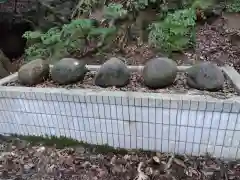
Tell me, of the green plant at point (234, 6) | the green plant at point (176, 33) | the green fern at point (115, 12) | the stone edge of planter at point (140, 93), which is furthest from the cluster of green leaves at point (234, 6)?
the stone edge of planter at point (140, 93)

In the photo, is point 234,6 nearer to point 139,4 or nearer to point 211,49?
point 211,49

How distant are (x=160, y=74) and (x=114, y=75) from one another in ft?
1.43

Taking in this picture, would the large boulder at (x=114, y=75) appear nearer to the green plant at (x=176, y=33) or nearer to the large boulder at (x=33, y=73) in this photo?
the large boulder at (x=33, y=73)

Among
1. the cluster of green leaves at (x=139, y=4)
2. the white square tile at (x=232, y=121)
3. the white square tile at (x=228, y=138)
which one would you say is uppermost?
the cluster of green leaves at (x=139, y=4)

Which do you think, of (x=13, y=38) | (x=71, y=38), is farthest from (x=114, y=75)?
(x=13, y=38)

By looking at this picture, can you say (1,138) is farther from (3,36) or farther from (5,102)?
(3,36)

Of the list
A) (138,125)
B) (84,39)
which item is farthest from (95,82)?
(84,39)

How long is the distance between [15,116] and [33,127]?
0.22 metres

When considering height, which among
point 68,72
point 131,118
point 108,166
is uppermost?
point 68,72

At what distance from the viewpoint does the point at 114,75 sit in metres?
2.73

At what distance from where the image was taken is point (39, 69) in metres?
3.03

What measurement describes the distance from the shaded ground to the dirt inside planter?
35.7 inches

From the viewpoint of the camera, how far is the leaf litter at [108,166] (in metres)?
2.44

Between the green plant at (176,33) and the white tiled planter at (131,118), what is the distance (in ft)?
3.65
